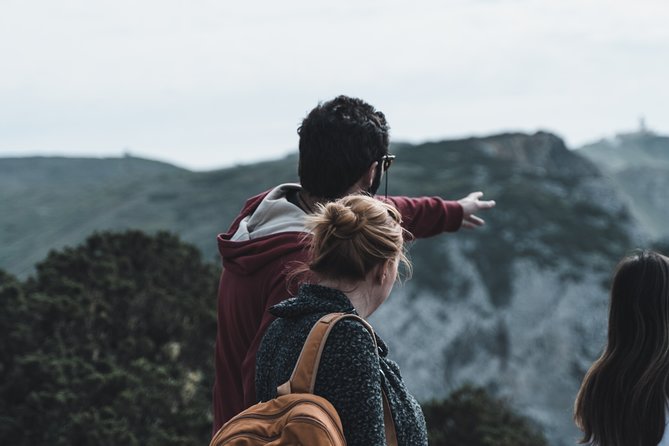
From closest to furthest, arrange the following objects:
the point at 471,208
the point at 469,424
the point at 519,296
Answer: the point at 471,208
the point at 469,424
the point at 519,296

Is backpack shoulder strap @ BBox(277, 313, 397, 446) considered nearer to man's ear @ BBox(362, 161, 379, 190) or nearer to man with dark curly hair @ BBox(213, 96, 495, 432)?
man with dark curly hair @ BBox(213, 96, 495, 432)

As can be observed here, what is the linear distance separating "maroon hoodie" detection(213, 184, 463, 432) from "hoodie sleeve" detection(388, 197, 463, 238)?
640 millimetres

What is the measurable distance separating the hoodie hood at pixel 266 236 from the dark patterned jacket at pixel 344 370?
37 centimetres

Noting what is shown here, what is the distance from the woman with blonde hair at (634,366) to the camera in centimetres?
293

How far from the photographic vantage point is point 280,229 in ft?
9.48

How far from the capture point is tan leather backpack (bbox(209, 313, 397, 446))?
2174 mm

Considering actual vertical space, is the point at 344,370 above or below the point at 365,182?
below

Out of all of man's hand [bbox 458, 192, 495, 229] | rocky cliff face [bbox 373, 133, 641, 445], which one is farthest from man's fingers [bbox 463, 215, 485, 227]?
rocky cliff face [bbox 373, 133, 641, 445]

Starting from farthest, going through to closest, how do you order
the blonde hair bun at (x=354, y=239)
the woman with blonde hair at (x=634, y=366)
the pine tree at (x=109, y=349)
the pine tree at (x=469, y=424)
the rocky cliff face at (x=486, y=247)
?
the rocky cliff face at (x=486, y=247) → the pine tree at (x=469, y=424) → the pine tree at (x=109, y=349) → the woman with blonde hair at (x=634, y=366) → the blonde hair bun at (x=354, y=239)

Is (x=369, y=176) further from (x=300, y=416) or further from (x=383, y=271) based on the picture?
(x=300, y=416)

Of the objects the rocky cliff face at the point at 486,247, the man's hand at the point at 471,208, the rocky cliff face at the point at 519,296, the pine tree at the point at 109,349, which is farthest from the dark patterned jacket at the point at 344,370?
the rocky cliff face at the point at 519,296

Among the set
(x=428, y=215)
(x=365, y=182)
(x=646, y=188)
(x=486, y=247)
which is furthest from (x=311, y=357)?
(x=646, y=188)

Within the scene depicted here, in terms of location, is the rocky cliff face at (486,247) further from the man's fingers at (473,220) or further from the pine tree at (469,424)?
the man's fingers at (473,220)

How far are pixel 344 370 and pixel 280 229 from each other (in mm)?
731
